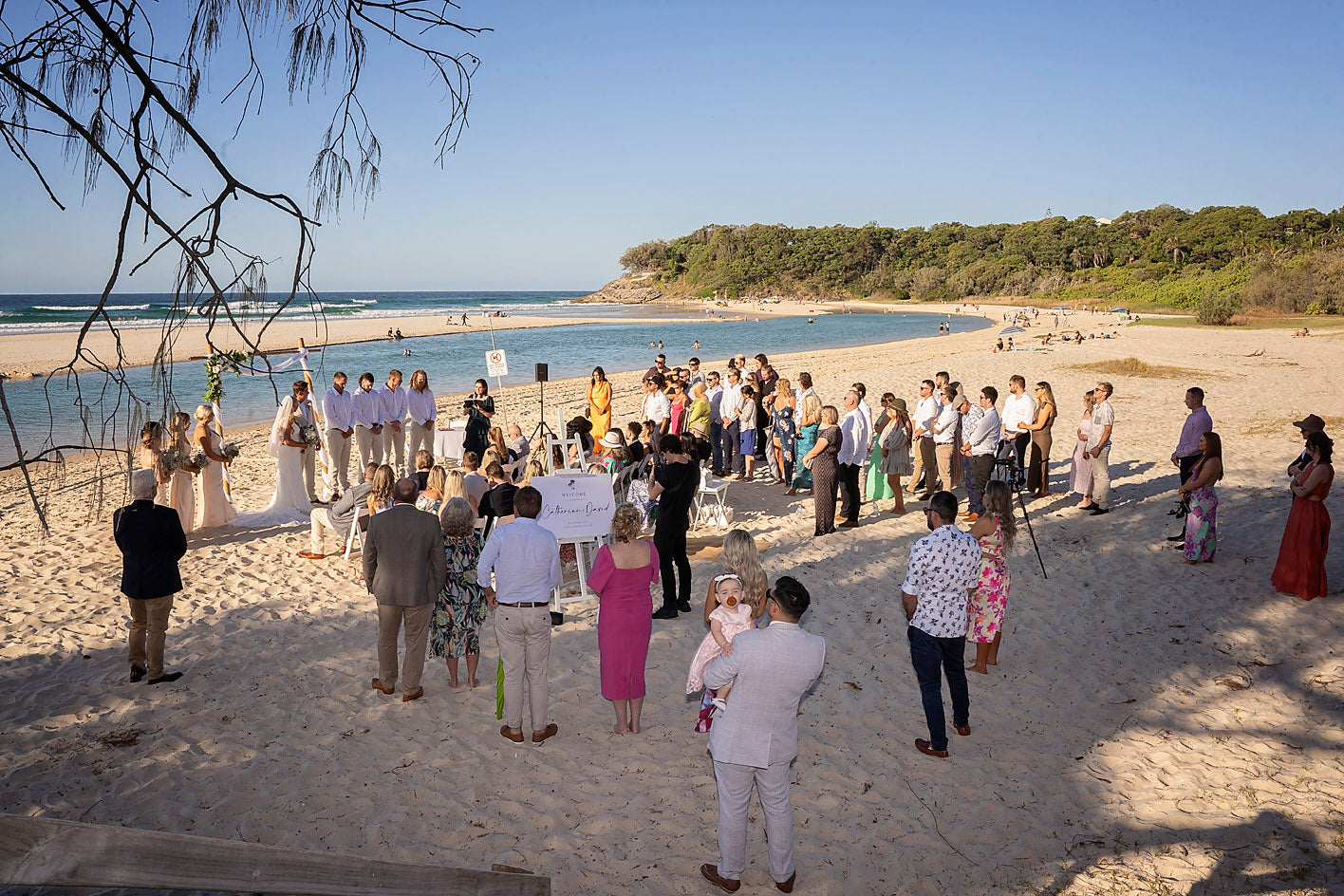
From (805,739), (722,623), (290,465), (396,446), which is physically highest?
(722,623)

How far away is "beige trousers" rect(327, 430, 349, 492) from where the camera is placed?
1152 centimetres

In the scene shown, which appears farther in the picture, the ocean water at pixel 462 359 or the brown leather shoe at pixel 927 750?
the brown leather shoe at pixel 927 750

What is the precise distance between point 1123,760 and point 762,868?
2515 millimetres

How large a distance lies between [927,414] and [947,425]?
1.66 ft

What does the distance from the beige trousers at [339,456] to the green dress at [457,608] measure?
624cm

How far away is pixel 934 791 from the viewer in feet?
15.5

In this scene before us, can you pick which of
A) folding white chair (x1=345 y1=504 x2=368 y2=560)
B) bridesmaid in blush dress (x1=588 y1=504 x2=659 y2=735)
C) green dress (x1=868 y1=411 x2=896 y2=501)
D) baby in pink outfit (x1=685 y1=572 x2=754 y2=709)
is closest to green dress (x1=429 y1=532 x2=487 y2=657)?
bridesmaid in blush dress (x1=588 y1=504 x2=659 y2=735)

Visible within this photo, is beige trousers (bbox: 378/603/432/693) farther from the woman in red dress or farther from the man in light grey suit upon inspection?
the woman in red dress

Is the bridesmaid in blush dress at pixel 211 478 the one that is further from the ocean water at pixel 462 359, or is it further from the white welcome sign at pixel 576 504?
the white welcome sign at pixel 576 504

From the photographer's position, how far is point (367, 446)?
12133 millimetres

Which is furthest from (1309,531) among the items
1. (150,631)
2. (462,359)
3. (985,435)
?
(462,359)

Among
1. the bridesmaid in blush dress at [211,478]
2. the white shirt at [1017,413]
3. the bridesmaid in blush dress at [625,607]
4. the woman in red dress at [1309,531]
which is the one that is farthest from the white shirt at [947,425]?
the bridesmaid in blush dress at [211,478]

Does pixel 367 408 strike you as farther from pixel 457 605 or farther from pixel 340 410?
pixel 457 605

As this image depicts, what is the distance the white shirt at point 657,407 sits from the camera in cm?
1161
